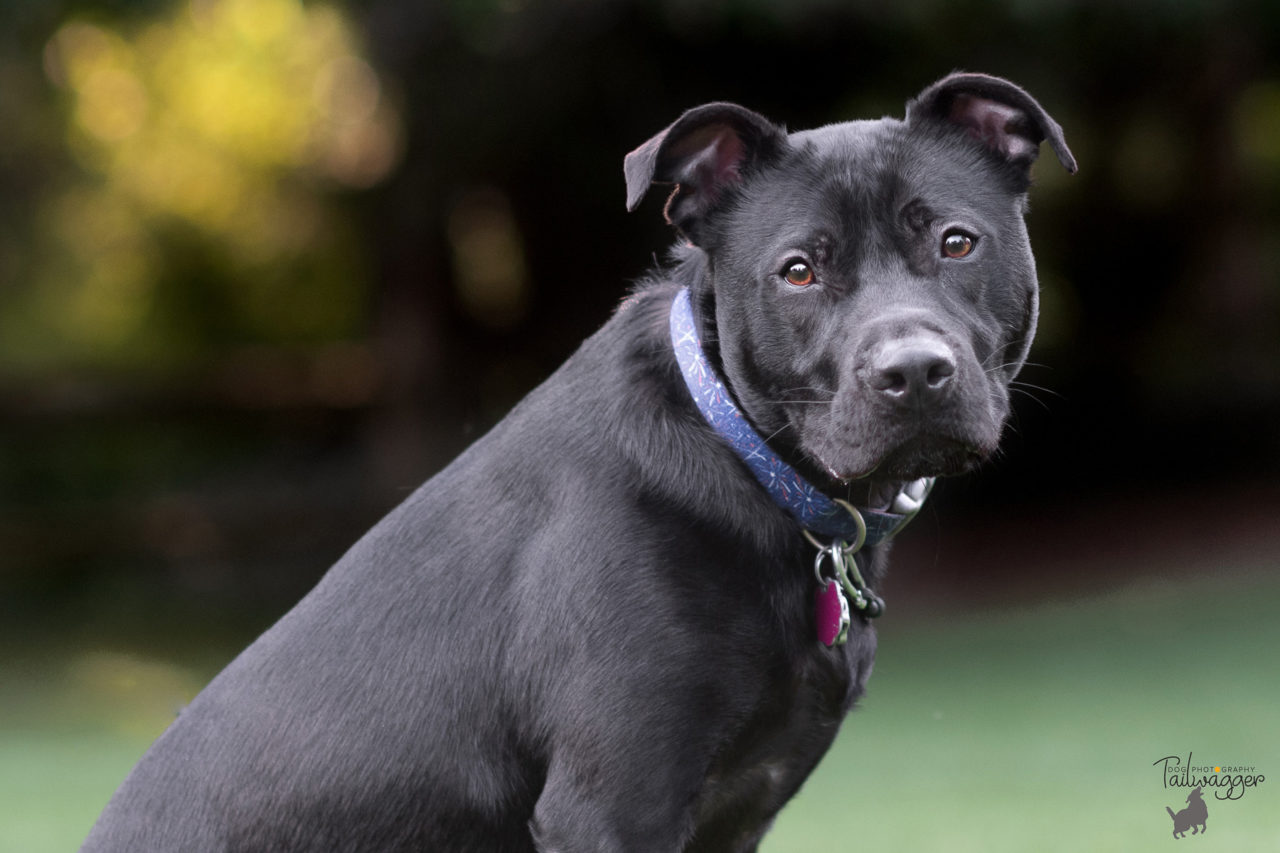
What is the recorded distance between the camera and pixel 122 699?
10445 millimetres

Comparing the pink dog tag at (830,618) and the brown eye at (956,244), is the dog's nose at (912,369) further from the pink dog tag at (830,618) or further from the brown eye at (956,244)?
the pink dog tag at (830,618)

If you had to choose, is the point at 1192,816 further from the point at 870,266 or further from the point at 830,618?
the point at 870,266

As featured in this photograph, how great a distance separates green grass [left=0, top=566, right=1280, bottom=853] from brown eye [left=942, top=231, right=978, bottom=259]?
2250 millimetres

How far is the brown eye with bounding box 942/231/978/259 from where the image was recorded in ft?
9.89

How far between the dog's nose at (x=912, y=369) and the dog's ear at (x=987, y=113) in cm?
70

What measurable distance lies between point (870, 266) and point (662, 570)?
2.59 feet

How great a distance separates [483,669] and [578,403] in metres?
0.61

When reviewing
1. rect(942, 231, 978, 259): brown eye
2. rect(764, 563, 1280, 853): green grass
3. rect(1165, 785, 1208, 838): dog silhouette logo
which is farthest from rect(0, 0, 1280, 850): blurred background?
rect(942, 231, 978, 259): brown eye

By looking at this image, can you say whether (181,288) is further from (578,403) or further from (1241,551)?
(578,403)

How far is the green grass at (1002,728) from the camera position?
5781mm

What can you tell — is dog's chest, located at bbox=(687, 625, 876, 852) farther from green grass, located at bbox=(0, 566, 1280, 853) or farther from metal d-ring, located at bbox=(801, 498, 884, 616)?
green grass, located at bbox=(0, 566, 1280, 853)

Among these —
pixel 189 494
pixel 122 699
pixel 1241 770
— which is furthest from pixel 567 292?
pixel 1241 770

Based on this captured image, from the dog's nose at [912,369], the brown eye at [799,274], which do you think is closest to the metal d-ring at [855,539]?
the dog's nose at [912,369]

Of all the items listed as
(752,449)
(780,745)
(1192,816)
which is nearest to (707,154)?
(752,449)
